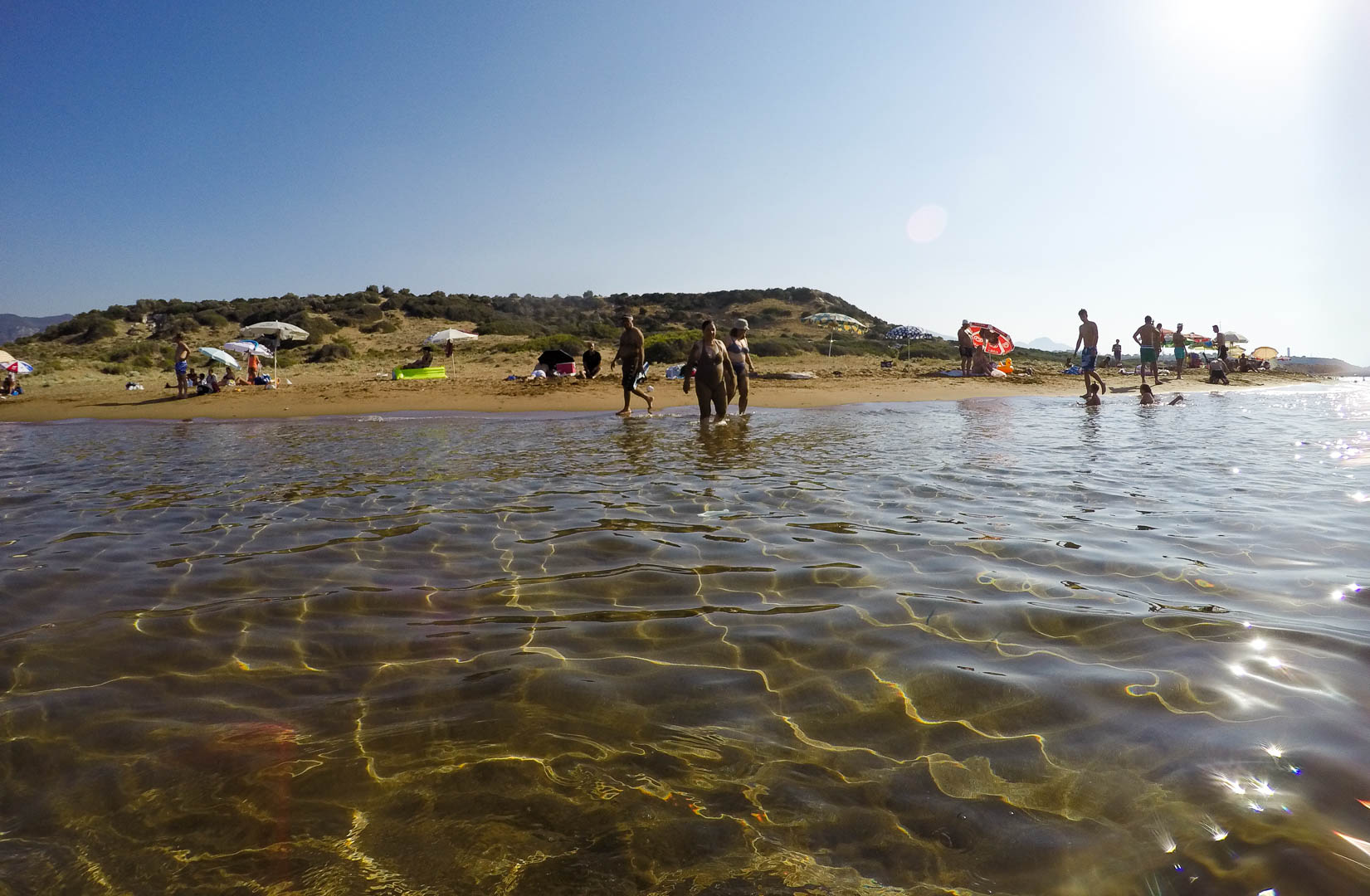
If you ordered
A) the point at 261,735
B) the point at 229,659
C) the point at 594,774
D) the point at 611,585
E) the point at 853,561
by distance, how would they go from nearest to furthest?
the point at 594,774 < the point at 261,735 < the point at 229,659 < the point at 611,585 < the point at 853,561

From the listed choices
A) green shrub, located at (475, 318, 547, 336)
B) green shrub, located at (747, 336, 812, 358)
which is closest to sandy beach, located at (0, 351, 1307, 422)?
green shrub, located at (747, 336, 812, 358)

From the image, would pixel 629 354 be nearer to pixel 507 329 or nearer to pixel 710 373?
pixel 710 373

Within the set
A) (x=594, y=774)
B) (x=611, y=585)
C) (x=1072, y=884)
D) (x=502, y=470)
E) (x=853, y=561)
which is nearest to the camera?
(x=1072, y=884)

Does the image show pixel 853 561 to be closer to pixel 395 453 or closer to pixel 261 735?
pixel 261 735

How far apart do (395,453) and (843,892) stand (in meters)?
8.49

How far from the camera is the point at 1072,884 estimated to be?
1496 millimetres

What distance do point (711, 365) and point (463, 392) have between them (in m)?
9.68

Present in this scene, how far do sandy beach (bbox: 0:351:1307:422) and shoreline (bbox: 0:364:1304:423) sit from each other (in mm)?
34

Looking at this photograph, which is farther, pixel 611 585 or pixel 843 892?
pixel 611 585

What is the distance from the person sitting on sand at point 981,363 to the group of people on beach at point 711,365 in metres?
14.6

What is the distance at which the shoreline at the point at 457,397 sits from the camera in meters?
16.5

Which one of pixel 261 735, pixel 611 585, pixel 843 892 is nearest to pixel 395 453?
pixel 611 585

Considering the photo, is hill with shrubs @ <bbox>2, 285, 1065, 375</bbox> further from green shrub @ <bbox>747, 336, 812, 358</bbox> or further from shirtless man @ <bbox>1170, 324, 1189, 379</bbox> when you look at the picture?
shirtless man @ <bbox>1170, 324, 1189, 379</bbox>

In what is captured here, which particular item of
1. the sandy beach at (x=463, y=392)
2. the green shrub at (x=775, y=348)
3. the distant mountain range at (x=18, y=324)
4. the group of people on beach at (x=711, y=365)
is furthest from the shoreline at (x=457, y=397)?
the distant mountain range at (x=18, y=324)
